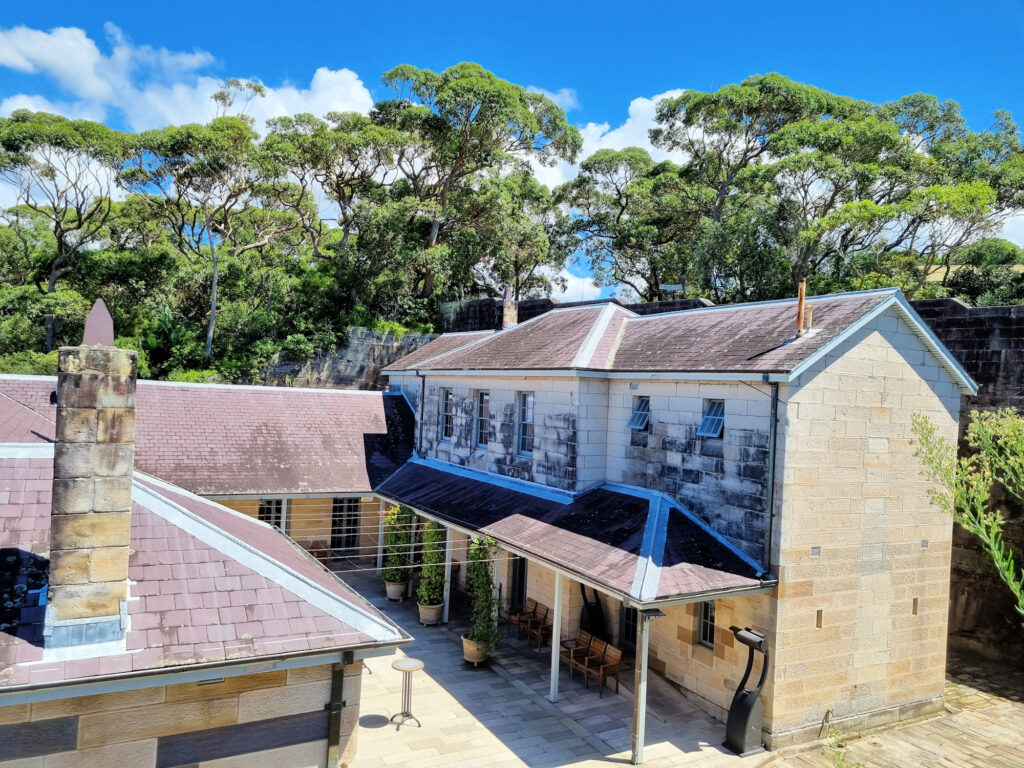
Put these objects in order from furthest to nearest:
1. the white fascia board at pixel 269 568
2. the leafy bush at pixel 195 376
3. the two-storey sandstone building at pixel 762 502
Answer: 1. the leafy bush at pixel 195 376
2. the two-storey sandstone building at pixel 762 502
3. the white fascia board at pixel 269 568

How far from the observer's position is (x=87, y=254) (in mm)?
31875

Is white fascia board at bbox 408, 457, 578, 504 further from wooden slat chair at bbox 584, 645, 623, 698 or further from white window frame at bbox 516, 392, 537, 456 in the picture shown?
wooden slat chair at bbox 584, 645, 623, 698

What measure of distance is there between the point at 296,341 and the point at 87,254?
11.5 meters

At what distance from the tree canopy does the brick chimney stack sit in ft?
75.8

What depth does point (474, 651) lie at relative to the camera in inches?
556

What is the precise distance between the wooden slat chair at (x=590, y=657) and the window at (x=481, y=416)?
222 inches

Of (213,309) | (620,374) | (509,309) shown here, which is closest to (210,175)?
(213,309)

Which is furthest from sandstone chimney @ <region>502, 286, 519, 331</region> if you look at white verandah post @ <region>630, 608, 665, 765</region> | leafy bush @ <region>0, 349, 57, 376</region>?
leafy bush @ <region>0, 349, 57, 376</region>

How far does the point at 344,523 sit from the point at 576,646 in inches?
365

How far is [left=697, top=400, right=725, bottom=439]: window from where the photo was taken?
39.5ft

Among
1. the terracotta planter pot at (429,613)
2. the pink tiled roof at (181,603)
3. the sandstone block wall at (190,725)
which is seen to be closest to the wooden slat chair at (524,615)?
the terracotta planter pot at (429,613)

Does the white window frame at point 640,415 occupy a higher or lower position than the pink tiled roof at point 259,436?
higher

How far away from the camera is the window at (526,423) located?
1584cm

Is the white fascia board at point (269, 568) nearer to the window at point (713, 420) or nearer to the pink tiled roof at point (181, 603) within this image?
the pink tiled roof at point (181, 603)
